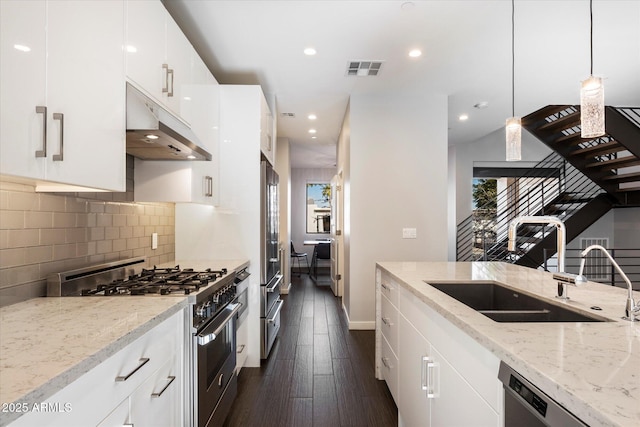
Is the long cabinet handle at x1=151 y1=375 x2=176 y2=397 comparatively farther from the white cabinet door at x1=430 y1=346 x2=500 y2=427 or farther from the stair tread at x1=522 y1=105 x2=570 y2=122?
the stair tread at x1=522 y1=105 x2=570 y2=122

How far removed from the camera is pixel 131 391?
3.56ft

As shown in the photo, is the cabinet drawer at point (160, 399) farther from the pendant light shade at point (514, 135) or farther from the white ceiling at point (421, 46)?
the pendant light shade at point (514, 135)

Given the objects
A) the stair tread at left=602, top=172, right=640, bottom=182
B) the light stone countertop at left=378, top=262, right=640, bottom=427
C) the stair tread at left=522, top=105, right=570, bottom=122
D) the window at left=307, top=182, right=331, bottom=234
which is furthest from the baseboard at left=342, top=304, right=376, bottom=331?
the window at left=307, top=182, right=331, bottom=234

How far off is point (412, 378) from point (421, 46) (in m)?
2.71

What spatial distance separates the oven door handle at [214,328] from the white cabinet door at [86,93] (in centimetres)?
82

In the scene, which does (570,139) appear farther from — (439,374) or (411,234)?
(439,374)

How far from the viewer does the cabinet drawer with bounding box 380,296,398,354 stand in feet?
7.14

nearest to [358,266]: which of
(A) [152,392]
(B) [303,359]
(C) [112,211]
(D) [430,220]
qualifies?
(D) [430,220]

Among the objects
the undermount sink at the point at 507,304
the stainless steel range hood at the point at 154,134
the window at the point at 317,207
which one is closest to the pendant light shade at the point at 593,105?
the undermount sink at the point at 507,304

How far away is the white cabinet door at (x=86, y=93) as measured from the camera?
116cm

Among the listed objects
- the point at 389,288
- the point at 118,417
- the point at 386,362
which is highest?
the point at 389,288

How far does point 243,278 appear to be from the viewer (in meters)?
2.69

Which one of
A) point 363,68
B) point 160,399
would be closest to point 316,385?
point 160,399

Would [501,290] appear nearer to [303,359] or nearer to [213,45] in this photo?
[303,359]
